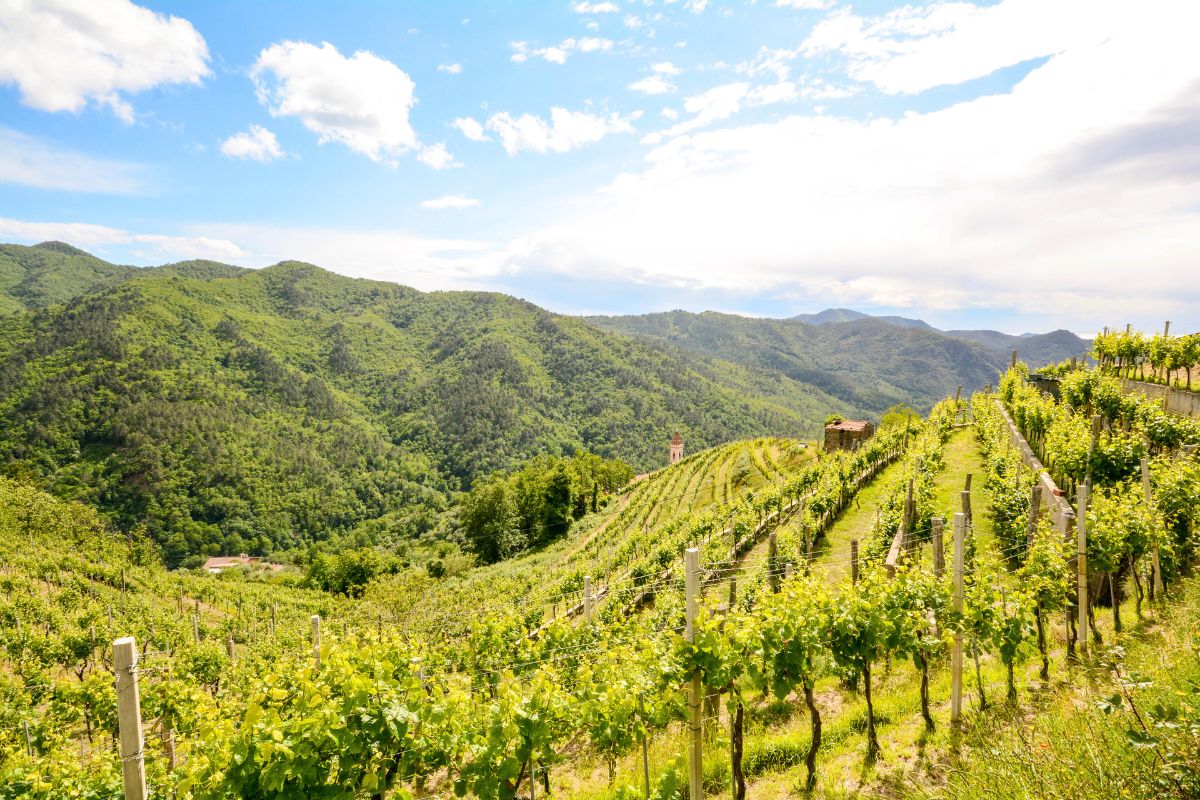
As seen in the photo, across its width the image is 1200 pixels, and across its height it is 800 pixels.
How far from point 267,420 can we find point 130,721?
503 feet

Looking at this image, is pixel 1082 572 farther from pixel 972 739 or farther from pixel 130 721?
pixel 130 721

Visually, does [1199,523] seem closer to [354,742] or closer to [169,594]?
[354,742]

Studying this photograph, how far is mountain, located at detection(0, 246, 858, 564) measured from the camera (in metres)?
98.9

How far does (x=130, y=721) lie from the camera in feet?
12.8

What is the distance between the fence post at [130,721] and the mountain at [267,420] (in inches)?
4073

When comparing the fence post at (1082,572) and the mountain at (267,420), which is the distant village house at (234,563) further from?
the fence post at (1082,572)

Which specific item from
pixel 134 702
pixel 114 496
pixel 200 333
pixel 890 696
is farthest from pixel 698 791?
pixel 200 333

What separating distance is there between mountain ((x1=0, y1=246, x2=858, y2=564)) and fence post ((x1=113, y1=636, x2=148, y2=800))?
103m

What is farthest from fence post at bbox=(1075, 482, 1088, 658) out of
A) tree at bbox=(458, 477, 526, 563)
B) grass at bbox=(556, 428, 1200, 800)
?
tree at bbox=(458, 477, 526, 563)

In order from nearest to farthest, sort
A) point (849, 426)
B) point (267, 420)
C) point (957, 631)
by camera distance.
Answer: point (957, 631) < point (849, 426) < point (267, 420)

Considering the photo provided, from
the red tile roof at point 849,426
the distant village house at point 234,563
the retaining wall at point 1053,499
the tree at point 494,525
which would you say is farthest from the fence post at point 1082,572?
the distant village house at point 234,563

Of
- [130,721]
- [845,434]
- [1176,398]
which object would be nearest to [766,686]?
[130,721]

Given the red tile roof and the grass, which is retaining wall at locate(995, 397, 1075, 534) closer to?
the grass

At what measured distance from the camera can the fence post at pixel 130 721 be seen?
3836 millimetres
